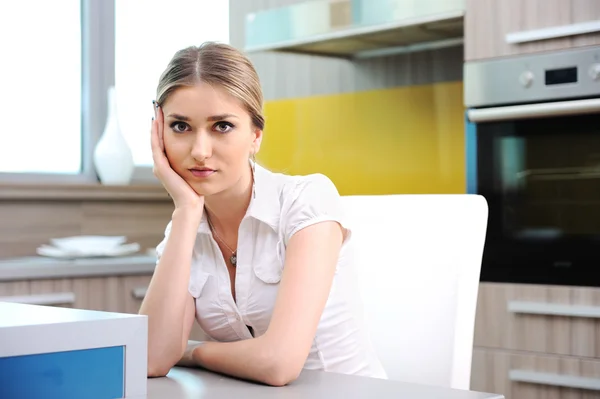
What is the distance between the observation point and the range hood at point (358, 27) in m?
2.87

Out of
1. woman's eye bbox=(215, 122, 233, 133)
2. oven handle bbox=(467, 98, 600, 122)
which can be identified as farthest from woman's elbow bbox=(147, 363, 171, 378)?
oven handle bbox=(467, 98, 600, 122)

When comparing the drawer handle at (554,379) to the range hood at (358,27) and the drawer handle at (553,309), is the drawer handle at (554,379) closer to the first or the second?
the drawer handle at (553,309)

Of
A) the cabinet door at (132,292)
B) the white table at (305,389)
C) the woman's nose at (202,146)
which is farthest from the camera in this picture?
the cabinet door at (132,292)

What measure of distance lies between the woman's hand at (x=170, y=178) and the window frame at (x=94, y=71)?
2.15 meters

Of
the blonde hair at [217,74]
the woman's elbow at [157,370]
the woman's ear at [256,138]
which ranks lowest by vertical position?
the woman's elbow at [157,370]

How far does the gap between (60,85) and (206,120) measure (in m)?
2.40

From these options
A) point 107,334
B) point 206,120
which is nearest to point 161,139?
point 206,120

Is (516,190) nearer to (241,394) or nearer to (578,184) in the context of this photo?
(578,184)

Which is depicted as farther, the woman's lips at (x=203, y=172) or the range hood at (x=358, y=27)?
the range hood at (x=358, y=27)

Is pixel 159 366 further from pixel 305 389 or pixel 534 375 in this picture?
pixel 534 375

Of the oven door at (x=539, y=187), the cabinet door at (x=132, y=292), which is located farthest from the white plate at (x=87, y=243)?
the oven door at (x=539, y=187)

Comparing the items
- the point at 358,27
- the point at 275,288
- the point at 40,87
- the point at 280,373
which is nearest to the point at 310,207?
the point at 275,288

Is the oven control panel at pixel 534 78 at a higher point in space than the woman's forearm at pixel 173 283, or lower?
higher

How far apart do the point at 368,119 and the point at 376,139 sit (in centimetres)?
9
